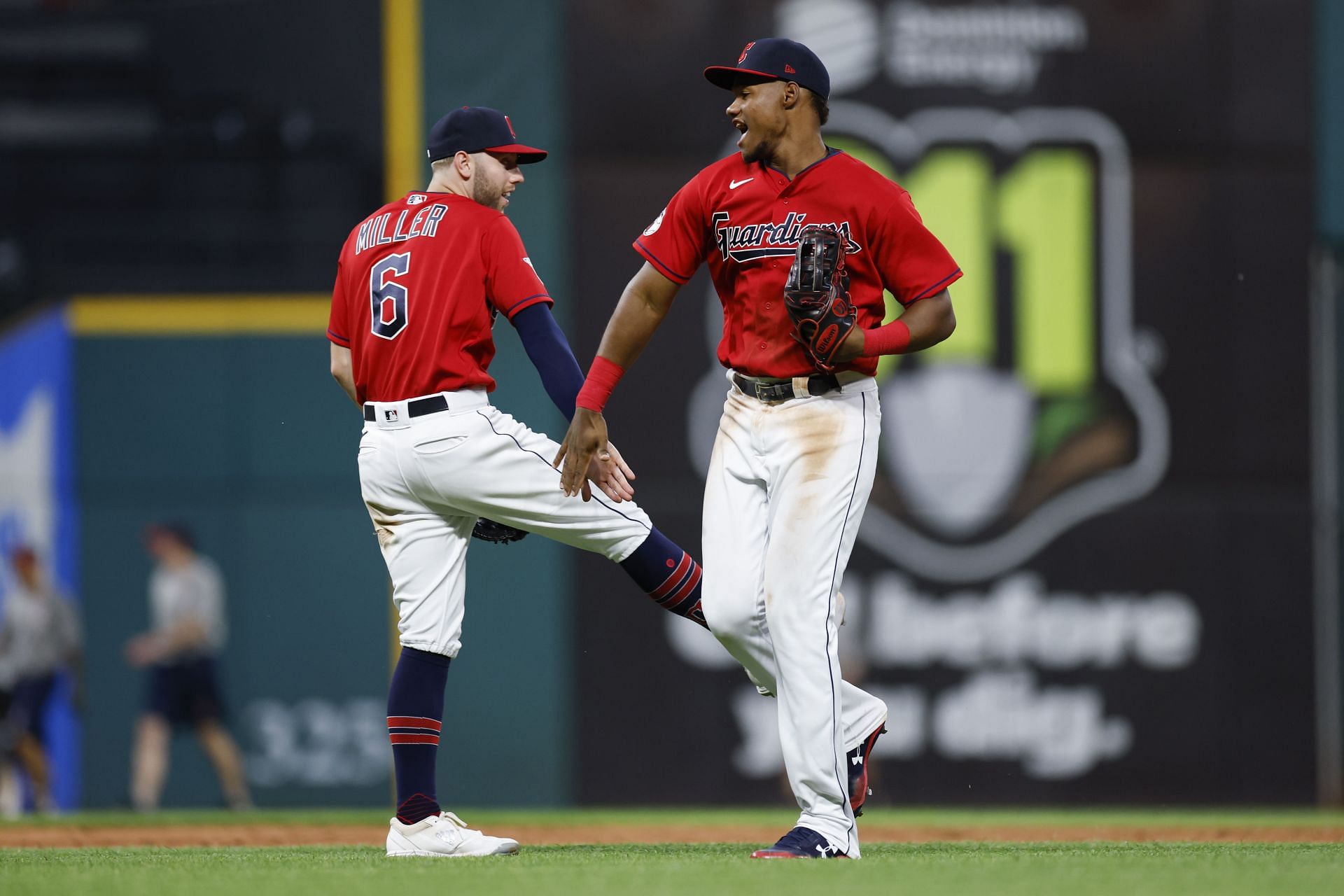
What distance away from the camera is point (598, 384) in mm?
5012

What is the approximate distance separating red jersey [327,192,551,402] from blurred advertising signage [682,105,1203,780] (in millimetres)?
5856

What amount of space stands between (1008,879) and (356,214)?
7.87 metres

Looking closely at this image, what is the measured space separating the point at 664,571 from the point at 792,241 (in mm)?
1069

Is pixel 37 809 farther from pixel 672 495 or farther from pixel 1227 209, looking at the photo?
pixel 1227 209

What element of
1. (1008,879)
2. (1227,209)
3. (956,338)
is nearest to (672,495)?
(956,338)

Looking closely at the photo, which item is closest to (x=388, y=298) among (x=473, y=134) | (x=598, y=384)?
(x=473, y=134)

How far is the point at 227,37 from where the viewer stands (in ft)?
36.8

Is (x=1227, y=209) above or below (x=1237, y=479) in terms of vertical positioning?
above

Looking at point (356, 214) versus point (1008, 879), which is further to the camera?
point (356, 214)

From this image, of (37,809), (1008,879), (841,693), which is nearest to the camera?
(1008,879)

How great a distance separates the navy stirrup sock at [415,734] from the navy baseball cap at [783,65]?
74.6 inches

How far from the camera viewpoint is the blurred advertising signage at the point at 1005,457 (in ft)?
35.7

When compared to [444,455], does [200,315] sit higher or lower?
higher

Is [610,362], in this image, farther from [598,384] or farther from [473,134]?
[473,134]
